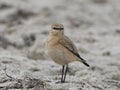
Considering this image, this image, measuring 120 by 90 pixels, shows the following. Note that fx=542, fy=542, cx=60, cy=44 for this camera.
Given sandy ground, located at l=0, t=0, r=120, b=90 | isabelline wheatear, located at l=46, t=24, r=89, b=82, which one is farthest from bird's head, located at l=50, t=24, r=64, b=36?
sandy ground, located at l=0, t=0, r=120, b=90

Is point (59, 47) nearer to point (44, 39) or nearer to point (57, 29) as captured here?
point (57, 29)

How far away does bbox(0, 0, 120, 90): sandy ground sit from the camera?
8.80 m

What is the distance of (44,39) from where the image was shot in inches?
548

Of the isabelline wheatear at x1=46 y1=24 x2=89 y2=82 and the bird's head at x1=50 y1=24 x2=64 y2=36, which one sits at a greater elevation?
the bird's head at x1=50 y1=24 x2=64 y2=36

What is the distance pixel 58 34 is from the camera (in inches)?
339

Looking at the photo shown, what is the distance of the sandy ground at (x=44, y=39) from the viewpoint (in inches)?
346

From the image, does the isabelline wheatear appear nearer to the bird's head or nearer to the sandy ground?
the bird's head

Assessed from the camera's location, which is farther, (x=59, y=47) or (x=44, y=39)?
(x=44, y=39)

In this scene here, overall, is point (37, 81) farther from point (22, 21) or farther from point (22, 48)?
point (22, 21)

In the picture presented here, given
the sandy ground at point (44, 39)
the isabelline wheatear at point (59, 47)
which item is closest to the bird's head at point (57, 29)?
the isabelline wheatear at point (59, 47)

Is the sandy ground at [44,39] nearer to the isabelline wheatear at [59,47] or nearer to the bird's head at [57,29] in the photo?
the isabelline wheatear at [59,47]

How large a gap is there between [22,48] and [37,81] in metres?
5.06

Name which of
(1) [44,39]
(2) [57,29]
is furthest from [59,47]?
(1) [44,39]

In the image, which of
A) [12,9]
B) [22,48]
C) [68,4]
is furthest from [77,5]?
[22,48]
